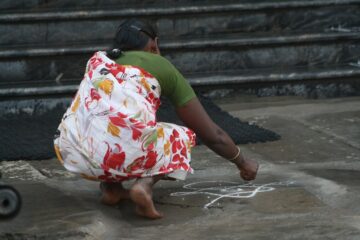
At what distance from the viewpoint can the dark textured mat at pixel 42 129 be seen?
6102mm

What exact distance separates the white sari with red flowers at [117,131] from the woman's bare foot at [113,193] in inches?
5.4

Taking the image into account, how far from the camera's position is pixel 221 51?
797 cm

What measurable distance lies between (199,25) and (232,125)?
5.70 ft

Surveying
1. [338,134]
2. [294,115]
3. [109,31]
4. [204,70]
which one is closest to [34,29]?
[109,31]

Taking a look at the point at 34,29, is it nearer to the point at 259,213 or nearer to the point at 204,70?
the point at 204,70

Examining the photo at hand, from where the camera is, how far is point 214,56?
798 centimetres

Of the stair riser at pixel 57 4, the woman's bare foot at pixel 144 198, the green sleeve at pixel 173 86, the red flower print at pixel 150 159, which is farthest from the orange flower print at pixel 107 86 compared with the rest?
the stair riser at pixel 57 4

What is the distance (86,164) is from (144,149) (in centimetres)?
31

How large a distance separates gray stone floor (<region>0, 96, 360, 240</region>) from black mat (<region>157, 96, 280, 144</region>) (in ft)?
0.34

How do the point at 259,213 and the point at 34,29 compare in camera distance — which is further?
the point at 34,29

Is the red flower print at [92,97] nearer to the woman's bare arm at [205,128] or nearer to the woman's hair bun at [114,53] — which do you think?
the woman's hair bun at [114,53]

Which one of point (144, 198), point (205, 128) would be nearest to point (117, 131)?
point (144, 198)

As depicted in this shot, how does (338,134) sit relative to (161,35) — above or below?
below

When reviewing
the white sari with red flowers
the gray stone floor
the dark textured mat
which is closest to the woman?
the white sari with red flowers
